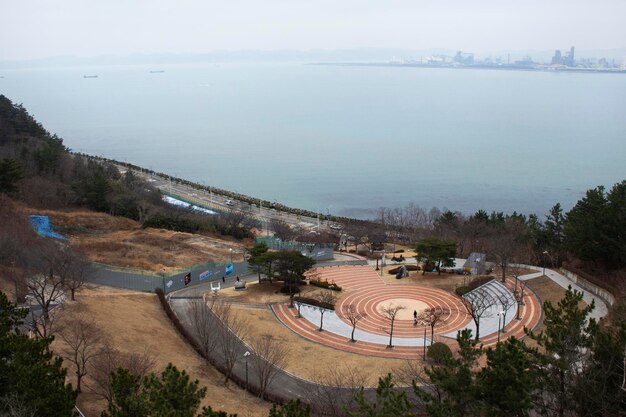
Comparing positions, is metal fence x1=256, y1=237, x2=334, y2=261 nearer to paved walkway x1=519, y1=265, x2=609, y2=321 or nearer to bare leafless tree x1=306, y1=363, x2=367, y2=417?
paved walkway x1=519, y1=265, x2=609, y2=321

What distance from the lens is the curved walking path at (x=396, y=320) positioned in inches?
917

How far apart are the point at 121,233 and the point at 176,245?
4563 millimetres

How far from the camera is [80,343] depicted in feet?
51.3

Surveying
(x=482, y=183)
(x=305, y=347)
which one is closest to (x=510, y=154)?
(x=482, y=183)

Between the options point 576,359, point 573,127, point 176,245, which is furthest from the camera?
point 573,127

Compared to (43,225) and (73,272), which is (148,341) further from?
(43,225)

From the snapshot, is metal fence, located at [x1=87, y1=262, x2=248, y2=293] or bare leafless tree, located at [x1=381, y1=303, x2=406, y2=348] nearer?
bare leafless tree, located at [x1=381, y1=303, x2=406, y2=348]

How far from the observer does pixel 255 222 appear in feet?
179

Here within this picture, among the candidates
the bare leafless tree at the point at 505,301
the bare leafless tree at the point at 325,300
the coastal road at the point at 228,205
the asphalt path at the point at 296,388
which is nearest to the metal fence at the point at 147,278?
the asphalt path at the point at 296,388

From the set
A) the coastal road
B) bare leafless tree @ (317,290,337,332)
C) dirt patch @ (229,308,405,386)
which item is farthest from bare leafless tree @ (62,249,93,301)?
the coastal road

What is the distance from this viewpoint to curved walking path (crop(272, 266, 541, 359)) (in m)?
23.3

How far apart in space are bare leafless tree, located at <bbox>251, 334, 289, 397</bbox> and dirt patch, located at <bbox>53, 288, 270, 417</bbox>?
0.85 meters

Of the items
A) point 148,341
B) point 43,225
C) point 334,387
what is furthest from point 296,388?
point 43,225

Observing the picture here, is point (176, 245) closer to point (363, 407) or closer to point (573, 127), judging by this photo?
point (363, 407)
